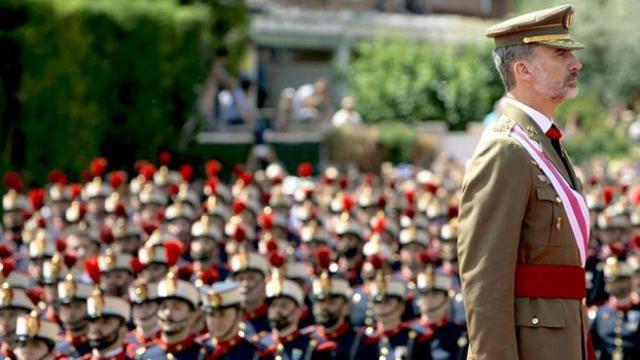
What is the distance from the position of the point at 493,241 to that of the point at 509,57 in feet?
1.79

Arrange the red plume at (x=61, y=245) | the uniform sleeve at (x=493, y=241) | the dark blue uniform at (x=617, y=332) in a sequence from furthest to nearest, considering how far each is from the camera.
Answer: the red plume at (x=61, y=245), the dark blue uniform at (x=617, y=332), the uniform sleeve at (x=493, y=241)

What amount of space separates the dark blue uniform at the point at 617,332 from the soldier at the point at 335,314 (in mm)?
1507

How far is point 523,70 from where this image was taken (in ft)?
13.0

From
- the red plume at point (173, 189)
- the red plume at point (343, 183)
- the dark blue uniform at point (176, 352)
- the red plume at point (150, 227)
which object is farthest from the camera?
the red plume at point (343, 183)

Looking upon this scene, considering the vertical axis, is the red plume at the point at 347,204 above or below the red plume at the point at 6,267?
above

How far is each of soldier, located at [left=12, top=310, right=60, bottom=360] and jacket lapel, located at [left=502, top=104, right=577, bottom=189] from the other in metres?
2.77

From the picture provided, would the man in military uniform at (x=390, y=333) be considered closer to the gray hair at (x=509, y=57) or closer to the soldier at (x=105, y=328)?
the soldier at (x=105, y=328)

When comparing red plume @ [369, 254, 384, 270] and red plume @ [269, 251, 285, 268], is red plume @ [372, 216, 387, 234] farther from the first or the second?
red plume @ [269, 251, 285, 268]

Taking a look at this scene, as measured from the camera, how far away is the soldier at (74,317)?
670cm

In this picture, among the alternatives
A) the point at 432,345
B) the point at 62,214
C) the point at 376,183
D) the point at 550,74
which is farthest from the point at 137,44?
the point at 550,74

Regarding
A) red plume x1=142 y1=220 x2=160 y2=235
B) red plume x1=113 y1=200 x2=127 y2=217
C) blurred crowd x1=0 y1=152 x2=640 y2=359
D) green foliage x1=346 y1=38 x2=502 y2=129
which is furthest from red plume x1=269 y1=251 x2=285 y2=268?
green foliage x1=346 y1=38 x2=502 y2=129

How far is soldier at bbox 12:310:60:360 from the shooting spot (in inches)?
238

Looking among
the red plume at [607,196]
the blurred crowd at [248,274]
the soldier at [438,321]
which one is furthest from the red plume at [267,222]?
the red plume at [607,196]

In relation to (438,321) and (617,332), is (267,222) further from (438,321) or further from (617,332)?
(617,332)
